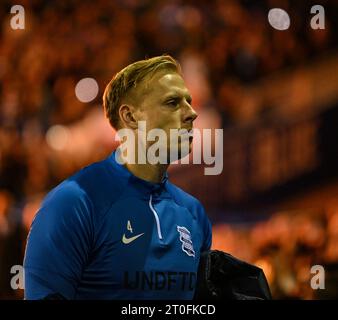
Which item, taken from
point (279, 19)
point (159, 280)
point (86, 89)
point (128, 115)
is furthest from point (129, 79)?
point (279, 19)

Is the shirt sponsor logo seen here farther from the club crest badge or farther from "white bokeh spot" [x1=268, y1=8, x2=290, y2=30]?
"white bokeh spot" [x1=268, y1=8, x2=290, y2=30]

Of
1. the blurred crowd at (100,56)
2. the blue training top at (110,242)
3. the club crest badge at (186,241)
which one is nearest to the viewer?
the blue training top at (110,242)

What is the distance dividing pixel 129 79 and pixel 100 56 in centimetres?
182

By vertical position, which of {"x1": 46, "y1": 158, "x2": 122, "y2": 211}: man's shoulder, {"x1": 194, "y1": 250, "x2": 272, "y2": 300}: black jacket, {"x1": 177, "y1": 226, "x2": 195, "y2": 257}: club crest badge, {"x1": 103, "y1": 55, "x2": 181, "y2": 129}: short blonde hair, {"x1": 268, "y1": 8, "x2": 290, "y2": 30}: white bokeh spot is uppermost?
{"x1": 268, "y1": 8, "x2": 290, "y2": 30}: white bokeh spot

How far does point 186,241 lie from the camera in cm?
157

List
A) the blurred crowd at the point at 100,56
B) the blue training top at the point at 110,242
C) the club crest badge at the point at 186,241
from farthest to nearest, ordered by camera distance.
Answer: the blurred crowd at the point at 100,56 < the club crest badge at the point at 186,241 < the blue training top at the point at 110,242

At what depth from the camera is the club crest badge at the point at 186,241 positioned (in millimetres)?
1550

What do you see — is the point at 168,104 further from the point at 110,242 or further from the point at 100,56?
the point at 100,56

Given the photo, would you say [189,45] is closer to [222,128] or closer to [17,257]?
[222,128]

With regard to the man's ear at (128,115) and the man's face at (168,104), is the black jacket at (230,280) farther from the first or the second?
the man's ear at (128,115)

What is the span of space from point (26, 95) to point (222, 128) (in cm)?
105

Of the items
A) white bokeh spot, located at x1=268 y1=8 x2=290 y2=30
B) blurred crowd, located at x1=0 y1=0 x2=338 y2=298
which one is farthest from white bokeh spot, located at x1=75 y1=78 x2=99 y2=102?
white bokeh spot, located at x1=268 y1=8 x2=290 y2=30

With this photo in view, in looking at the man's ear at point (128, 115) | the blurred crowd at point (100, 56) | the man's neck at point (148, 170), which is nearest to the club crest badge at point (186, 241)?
the man's neck at point (148, 170)

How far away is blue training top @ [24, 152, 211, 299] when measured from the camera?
4.55ft
